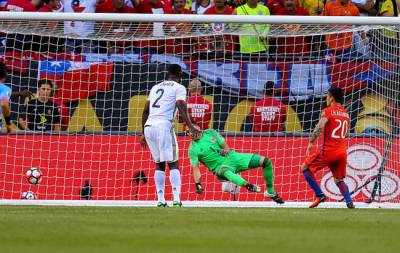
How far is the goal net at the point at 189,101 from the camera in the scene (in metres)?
18.4

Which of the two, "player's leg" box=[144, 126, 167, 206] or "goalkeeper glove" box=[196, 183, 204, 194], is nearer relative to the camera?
"player's leg" box=[144, 126, 167, 206]

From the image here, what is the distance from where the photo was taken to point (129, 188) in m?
18.6

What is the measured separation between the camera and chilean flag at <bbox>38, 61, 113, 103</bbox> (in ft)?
60.2

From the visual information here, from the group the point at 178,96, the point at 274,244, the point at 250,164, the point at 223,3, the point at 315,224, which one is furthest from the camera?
the point at 223,3

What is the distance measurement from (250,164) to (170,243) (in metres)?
8.16

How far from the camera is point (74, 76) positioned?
18453 millimetres

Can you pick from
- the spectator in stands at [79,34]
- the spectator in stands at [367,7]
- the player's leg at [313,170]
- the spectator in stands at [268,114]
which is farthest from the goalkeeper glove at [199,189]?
the spectator in stands at [367,7]

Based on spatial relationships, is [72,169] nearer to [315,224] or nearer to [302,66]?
[302,66]

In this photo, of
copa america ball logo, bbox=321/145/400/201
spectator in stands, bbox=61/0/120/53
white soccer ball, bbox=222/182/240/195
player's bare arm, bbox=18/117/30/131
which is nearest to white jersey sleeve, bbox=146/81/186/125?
white soccer ball, bbox=222/182/240/195

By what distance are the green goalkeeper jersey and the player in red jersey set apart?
162cm

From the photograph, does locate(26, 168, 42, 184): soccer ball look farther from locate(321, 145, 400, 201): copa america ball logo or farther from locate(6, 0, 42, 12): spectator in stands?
locate(321, 145, 400, 201): copa america ball logo

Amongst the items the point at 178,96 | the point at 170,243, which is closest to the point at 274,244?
the point at 170,243

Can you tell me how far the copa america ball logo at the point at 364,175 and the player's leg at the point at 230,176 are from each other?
2100 mm

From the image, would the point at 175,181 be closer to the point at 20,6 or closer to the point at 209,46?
the point at 209,46
